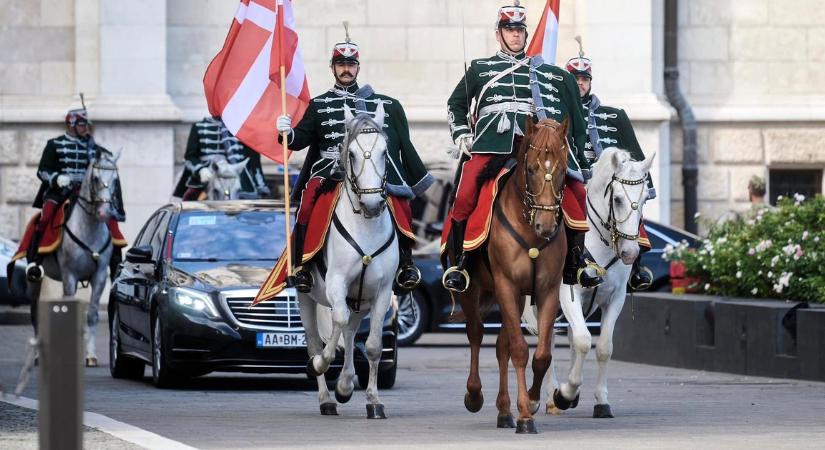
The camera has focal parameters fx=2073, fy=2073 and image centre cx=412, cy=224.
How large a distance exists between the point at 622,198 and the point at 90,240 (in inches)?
296

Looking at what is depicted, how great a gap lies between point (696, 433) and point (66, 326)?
616cm

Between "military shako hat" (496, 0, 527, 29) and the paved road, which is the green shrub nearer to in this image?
the paved road

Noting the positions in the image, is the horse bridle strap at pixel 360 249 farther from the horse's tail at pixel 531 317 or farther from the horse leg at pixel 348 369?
the horse's tail at pixel 531 317

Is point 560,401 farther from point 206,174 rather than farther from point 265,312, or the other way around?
point 206,174

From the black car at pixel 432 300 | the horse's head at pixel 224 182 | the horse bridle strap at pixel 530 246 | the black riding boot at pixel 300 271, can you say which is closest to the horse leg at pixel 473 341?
the horse bridle strap at pixel 530 246

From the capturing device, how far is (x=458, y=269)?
44.1 ft

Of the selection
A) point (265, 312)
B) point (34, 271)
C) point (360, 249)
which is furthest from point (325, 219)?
point (34, 271)

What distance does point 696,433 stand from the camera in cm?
1248

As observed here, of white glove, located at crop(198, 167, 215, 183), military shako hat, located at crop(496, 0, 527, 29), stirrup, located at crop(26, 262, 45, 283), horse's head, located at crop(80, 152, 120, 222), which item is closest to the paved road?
stirrup, located at crop(26, 262, 45, 283)

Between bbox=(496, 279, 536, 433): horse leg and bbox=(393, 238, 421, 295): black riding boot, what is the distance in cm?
141

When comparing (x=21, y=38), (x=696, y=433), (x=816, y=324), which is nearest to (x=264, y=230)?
(x=816, y=324)

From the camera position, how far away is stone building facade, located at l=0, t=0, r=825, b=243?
29578 mm

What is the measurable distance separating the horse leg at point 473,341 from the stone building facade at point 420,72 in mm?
15204

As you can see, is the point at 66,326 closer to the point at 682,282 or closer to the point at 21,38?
the point at 682,282
